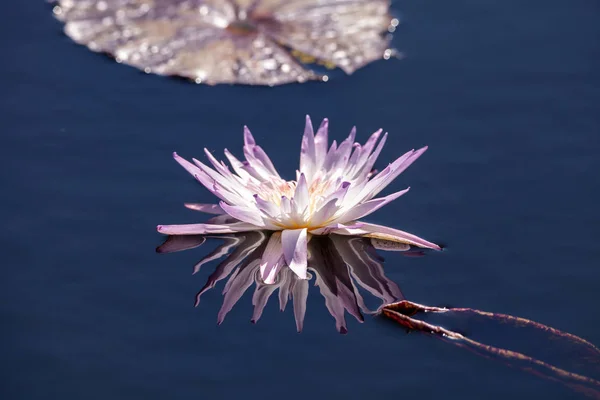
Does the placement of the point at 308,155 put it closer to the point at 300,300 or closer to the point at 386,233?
the point at 386,233

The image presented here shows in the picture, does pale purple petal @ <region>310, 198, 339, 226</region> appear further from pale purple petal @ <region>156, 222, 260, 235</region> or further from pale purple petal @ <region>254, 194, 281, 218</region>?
pale purple petal @ <region>156, 222, 260, 235</region>

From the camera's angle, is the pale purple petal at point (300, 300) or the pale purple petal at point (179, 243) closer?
the pale purple petal at point (300, 300)

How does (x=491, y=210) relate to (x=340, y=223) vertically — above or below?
above

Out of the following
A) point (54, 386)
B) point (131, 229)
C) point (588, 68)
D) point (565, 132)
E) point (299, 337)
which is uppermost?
point (588, 68)

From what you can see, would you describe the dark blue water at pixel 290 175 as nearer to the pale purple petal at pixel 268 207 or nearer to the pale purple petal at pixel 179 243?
the pale purple petal at pixel 179 243

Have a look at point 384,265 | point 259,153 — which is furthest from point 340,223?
point 259,153

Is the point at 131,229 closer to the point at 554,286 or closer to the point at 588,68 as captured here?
the point at 554,286

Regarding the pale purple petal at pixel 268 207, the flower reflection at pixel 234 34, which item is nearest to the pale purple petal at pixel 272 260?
the pale purple petal at pixel 268 207
